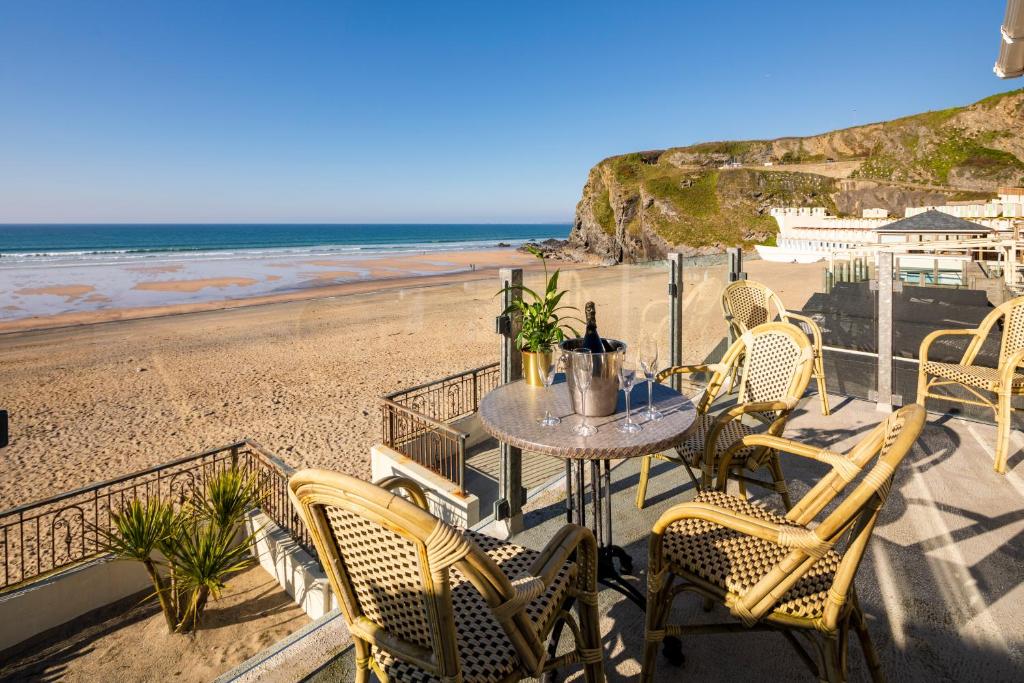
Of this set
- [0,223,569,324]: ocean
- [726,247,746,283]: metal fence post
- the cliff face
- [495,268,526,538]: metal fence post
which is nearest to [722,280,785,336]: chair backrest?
[726,247,746,283]: metal fence post

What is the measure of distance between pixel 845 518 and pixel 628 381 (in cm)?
84

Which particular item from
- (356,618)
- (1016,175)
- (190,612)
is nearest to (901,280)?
(356,618)

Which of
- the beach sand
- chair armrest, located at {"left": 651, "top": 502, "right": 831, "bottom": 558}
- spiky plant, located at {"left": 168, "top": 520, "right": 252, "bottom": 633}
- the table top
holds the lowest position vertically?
the beach sand

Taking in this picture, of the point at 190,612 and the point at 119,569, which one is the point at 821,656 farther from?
the point at 119,569

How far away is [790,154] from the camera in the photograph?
174 feet

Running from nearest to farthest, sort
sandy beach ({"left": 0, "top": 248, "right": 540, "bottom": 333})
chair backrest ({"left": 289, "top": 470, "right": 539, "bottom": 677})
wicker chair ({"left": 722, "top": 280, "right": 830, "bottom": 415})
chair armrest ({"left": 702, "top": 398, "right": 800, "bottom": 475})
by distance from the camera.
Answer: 1. chair backrest ({"left": 289, "top": 470, "right": 539, "bottom": 677})
2. chair armrest ({"left": 702, "top": 398, "right": 800, "bottom": 475})
3. wicker chair ({"left": 722, "top": 280, "right": 830, "bottom": 415})
4. sandy beach ({"left": 0, "top": 248, "right": 540, "bottom": 333})

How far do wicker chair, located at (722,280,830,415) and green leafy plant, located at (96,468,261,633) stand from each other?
13.3 ft

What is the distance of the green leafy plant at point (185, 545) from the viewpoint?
389 cm

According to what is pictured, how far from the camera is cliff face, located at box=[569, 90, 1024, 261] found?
1363 inches

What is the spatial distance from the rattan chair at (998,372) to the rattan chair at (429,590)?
9.98 ft

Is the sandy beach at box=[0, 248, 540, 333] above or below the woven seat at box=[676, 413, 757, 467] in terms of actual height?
above

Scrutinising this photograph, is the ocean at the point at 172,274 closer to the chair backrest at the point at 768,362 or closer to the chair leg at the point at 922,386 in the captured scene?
the chair backrest at the point at 768,362

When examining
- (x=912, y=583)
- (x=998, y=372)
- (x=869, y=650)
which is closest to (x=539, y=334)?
(x=869, y=650)

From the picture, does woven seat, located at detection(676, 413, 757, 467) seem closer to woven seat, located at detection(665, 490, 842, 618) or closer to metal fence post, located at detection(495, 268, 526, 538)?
woven seat, located at detection(665, 490, 842, 618)
